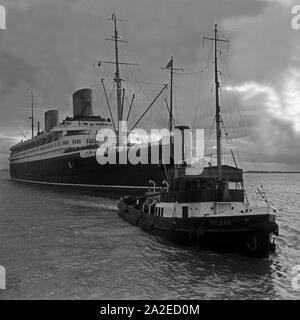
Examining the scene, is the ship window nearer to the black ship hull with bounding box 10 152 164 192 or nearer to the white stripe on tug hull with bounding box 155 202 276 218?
the white stripe on tug hull with bounding box 155 202 276 218

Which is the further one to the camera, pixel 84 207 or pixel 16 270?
pixel 84 207

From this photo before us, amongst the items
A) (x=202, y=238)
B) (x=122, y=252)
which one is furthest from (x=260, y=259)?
(x=122, y=252)

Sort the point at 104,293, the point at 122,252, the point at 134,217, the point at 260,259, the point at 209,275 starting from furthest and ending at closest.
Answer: the point at 134,217
the point at 122,252
the point at 260,259
the point at 209,275
the point at 104,293

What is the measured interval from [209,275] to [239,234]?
362 cm

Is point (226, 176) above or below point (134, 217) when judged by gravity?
above

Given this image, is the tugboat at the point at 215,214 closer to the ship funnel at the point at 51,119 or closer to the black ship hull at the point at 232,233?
the black ship hull at the point at 232,233

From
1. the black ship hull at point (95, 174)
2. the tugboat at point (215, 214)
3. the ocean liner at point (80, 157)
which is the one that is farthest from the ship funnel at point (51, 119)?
the tugboat at point (215, 214)

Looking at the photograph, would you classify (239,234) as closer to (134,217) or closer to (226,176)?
(226,176)

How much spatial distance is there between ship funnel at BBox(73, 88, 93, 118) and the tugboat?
55114mm

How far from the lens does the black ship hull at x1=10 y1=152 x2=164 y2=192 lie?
50062 mm

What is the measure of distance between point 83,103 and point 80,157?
22462 millimetres

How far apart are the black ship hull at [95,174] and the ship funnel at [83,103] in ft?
39.0

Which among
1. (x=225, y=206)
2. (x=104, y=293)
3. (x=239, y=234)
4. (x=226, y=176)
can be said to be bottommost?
(x=104, y=293)
